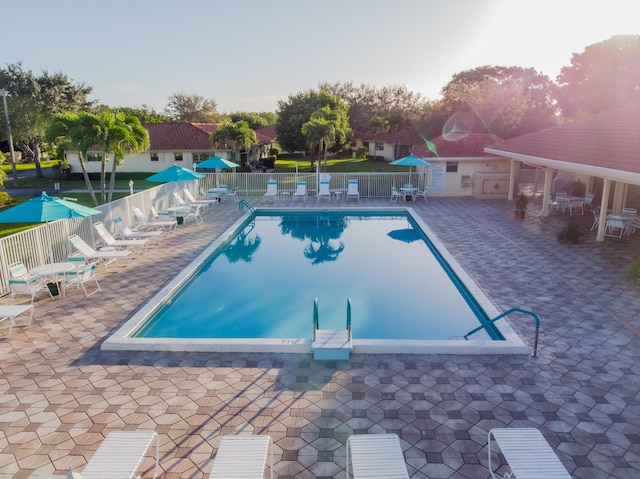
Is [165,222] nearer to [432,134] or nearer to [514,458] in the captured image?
[514,458]

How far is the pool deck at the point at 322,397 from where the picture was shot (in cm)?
485

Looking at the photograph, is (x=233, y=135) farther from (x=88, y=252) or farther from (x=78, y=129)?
(x=88, y=252)

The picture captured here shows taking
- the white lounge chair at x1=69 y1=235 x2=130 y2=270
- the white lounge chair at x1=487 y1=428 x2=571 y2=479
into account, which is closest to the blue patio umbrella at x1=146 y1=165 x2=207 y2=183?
the white lounge chair at x1=69 y1=235 x2=130 y2=270

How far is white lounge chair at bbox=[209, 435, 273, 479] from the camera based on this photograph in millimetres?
4012

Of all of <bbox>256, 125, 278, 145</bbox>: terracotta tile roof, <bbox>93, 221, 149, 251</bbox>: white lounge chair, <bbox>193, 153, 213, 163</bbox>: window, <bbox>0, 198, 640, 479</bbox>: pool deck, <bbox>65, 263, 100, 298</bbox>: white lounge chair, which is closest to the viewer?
<bbox>0, 198, 640, 479</bbox>: pool deck

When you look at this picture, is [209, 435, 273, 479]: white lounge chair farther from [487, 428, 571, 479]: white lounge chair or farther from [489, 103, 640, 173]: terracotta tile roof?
[489, 103, 640, 173]: terracotta tile roof

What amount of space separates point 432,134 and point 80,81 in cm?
3465

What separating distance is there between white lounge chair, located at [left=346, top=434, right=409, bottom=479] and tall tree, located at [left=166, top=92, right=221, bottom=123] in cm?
7224

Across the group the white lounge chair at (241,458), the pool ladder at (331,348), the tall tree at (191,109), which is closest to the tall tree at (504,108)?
the pool ladder at (331,348)

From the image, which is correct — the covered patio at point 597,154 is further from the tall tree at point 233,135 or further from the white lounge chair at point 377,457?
the tall tree at point 233,135

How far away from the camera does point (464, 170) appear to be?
22.7 metres

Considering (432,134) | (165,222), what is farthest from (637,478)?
(432,134)

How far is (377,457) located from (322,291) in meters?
7.21

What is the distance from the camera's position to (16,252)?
9750 millimetres
